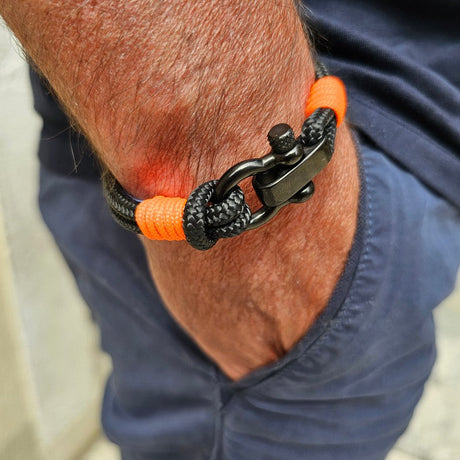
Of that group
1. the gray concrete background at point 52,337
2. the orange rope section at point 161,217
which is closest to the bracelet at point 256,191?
the orange rope section at point 161,217

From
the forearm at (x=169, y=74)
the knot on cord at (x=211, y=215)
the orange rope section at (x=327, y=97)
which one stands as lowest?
the knot on cord at (x=211, y=215)

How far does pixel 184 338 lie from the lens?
612 mm

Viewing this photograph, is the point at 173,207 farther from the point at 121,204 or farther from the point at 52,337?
the point at 52,337

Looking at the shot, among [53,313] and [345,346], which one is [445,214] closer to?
[345,346]

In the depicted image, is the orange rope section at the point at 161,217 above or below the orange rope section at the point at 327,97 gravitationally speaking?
below

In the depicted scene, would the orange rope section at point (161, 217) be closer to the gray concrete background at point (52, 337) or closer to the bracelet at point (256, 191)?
the bracelet at point (256, 191)

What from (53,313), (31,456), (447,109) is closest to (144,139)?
(447,109)

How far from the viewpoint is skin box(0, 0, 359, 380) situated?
0.32 meters

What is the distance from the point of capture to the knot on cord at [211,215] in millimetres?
358

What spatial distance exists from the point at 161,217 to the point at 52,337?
83cm

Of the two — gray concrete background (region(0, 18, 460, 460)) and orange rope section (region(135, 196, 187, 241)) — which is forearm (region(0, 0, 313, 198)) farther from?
gray concrete background (region(0, 18, 460, 460))

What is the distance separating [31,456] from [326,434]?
800 mm

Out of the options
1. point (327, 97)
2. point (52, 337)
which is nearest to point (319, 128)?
point (327, 97)

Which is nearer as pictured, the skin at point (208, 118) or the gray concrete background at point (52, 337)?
the skin at point (208, 118)
